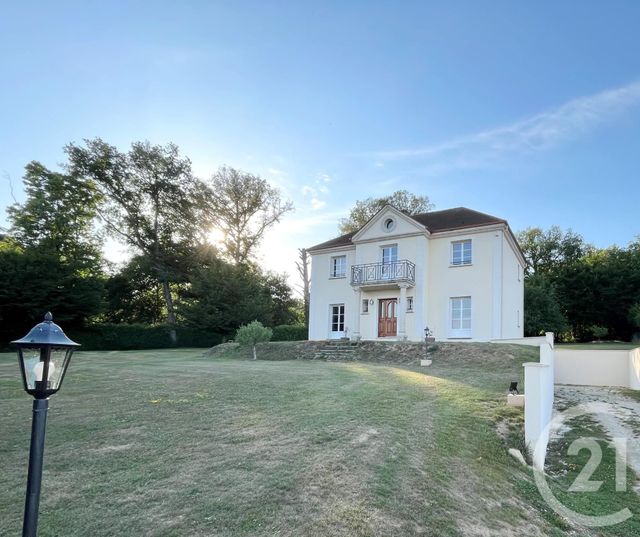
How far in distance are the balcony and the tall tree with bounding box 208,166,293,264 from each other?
17324 millimetres

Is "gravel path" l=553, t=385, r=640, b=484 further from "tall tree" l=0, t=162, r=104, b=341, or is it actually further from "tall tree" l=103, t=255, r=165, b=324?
"tall tree" l=103, t=255, r=165, b=324

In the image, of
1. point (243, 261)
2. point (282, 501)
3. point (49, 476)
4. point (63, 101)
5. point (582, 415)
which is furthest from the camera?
point (243, 261)

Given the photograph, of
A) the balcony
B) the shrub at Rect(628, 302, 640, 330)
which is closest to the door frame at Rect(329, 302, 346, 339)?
the balcony

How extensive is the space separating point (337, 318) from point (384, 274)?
3.99 m

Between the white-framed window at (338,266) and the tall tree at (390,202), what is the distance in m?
15.4

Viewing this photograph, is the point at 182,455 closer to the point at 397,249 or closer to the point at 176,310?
the point at 397,249

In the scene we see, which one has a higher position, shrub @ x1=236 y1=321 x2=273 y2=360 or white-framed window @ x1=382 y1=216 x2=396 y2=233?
white-framed window @ x1=382 y1=216 x2=396 y2=233

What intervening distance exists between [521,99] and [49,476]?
1473 centimetres

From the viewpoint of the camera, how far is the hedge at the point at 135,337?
87.6 ft

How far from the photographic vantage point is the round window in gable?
21.7 metres

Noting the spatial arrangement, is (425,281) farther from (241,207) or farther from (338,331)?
(241,207)

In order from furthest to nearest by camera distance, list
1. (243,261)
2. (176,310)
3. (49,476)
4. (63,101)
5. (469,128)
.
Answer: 1. (243,261)
2. (176,310)
3. (469,128)
4. (63,101)
5. (49,476)

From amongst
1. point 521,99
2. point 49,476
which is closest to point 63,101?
point 49,476

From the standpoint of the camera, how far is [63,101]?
1209cm
